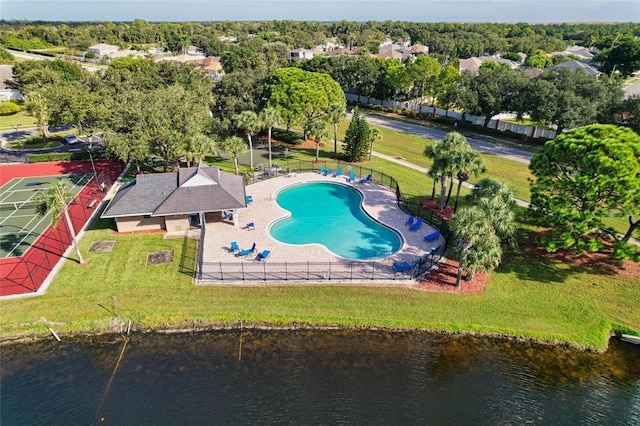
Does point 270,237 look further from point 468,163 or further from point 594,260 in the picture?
point 594,260

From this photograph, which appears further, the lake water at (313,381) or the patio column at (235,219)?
the patio column at (235,219)

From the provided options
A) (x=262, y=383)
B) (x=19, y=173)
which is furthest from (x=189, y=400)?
(x=19, y=173)

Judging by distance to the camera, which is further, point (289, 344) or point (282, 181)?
point (282, 181)

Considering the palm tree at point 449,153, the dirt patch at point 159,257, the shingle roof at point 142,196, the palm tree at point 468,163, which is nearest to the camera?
the dirt patch at point 159,257

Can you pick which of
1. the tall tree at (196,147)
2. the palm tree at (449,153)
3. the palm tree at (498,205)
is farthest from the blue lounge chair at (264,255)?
the palm tree at (449,153)

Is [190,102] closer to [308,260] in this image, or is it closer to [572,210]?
[308,260]

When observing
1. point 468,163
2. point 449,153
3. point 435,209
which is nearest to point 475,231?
point 468,163

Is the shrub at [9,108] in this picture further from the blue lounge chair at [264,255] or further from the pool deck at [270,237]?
the blue lounge chair at [264,255]
